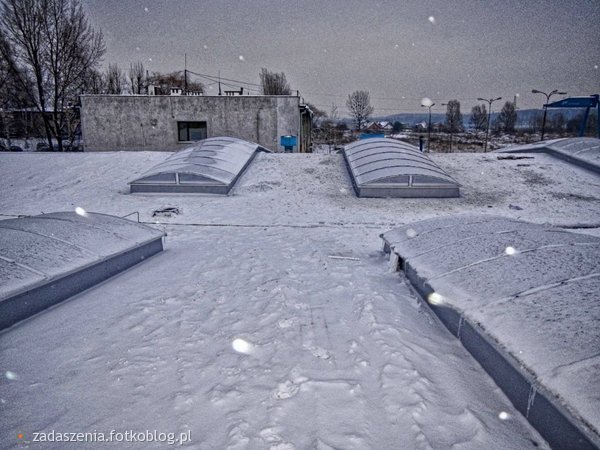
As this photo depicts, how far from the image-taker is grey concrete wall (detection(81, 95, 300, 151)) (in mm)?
21469

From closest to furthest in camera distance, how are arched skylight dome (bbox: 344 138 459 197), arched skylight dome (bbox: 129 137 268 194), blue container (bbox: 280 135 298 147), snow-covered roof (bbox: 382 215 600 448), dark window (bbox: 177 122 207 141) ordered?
snow-covered roof (bbox: 382 215 600 448) → arched skylight dome (bbox: 344 138 459 197) → arched skylight dome (bbox: 129 137 268 194) → blue container (bbox: 280 135 298 147) → dark window (bbox: 177 122 207 141)

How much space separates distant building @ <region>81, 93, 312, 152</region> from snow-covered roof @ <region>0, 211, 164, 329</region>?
1689 centimetres

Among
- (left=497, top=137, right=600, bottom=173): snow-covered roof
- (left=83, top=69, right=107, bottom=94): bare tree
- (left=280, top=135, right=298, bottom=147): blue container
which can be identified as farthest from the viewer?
(left=83, top=69, right=107, bottom=94): bare tree

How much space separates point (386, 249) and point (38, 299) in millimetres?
5386

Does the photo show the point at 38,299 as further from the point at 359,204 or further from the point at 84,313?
the point at 359,204

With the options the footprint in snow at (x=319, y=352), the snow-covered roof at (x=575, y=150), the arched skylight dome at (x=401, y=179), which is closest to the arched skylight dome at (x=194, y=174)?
the arched skylight dome at (x=401, y=179)

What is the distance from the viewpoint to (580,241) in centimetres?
424

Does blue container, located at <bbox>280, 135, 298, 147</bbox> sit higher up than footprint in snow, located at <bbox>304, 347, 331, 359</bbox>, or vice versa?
blue container, located at <bbox>280, 135, 298, 147</bbox>

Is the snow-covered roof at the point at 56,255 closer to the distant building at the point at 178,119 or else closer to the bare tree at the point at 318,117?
the distant building at the point at 178,119

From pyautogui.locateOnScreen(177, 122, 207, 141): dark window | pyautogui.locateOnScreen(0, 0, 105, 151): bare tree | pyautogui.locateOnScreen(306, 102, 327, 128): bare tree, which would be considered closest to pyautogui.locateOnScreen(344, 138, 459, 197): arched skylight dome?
pyautogui.locateOnScreen(177, 122, 207, 141): dark window

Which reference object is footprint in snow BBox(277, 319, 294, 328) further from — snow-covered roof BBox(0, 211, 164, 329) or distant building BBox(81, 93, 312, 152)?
distant building BBox(81, 93, 312, 152)

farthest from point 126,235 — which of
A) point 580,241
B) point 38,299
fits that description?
point 580,241

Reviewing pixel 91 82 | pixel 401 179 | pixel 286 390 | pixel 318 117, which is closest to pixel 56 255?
pixel 286 390

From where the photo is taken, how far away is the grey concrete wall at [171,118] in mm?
21469
